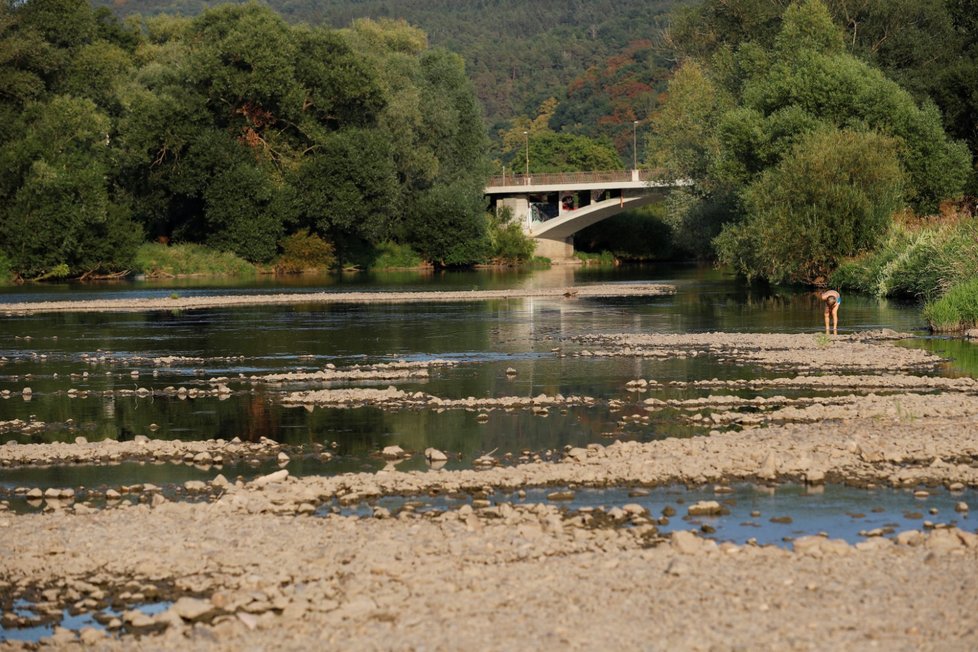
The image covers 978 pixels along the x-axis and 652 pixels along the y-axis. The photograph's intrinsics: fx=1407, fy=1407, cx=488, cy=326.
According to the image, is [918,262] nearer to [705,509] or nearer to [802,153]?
[802,153]

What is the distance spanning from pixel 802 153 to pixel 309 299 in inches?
907

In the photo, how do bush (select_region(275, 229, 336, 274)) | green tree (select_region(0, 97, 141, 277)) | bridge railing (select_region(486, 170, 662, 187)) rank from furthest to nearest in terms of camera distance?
bridge railing (select_region(486, 170, 662, 187)) < bush (select_region(275, 229, 336, 274)) < green tree (select_region(0, 97, 141, 277))

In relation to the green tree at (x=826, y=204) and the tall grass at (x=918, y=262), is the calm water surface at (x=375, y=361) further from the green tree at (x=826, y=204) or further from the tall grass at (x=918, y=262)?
the green tree at (x=826, y=204)

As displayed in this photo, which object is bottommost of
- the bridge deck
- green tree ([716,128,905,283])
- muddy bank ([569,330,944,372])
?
muddy bank ([569,330,944,372])

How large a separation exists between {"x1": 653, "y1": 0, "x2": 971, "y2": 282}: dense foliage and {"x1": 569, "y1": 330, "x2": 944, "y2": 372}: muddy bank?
22.4m

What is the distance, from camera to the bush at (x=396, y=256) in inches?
4210

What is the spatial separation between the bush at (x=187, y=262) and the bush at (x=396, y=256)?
39.2 ft

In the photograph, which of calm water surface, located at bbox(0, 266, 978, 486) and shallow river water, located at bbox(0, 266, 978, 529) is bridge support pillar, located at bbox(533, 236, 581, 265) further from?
shallow river water, located at bbox(0, 266, 978, 529)

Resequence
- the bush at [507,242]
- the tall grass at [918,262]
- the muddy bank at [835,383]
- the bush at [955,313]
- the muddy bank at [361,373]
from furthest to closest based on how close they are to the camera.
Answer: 1. the bush at [507,242]
2. the tall grass at [918,262]
3. the bush at [955,313]
4. the muddy bank at [361,373]
5. the muddy bank at [835,383]

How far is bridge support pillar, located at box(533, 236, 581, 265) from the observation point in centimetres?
12700

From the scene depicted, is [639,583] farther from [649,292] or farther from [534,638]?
[649,292]

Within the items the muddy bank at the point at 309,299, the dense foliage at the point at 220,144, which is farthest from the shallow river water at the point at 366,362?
the dense foliage at the point at 220,144

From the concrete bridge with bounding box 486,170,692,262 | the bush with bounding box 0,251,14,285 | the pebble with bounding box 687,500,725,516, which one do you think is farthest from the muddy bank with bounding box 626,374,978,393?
the concrete bridge with bounding box 486,170,692,262

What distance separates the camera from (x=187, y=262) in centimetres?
9594
